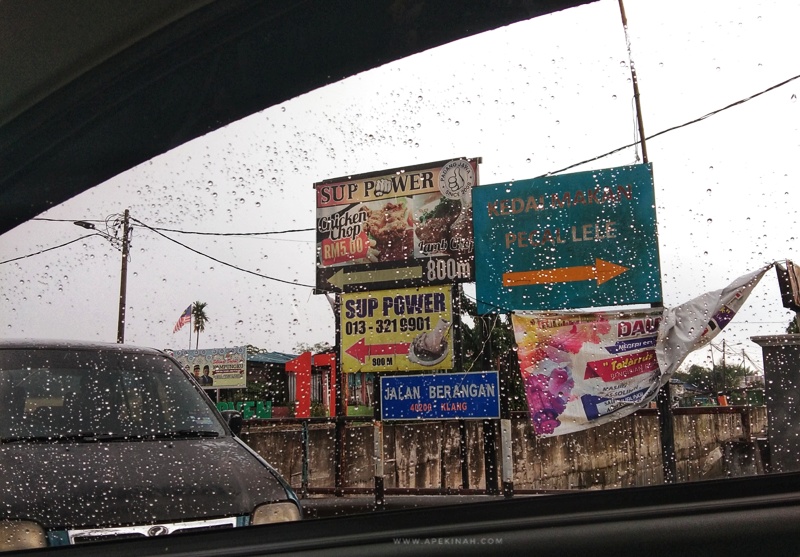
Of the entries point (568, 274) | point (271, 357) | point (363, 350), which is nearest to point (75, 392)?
point (271, 357)

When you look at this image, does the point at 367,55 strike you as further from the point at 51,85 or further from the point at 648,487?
the point at 51,85

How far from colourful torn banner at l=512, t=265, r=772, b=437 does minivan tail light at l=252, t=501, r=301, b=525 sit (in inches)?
20.4

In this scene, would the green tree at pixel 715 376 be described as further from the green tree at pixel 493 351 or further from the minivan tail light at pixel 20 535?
the minivan tail light at pixel 20 535

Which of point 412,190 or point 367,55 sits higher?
point 367,55

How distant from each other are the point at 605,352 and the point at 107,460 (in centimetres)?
98

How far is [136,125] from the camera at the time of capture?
5.69 feet

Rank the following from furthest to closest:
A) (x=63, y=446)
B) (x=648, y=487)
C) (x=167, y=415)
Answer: (x=167, y=415), (x=63, y=446), (x=648, y=487)

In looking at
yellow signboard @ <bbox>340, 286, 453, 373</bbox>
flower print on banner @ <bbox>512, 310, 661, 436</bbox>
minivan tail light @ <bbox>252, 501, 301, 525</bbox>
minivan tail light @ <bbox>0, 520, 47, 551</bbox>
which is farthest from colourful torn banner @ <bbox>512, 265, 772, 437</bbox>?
minivan tail light @ <bbox>0, 520, 47, 551</bbox>

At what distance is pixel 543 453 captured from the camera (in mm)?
1190

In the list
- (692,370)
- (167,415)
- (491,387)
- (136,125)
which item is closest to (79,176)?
(136,125)

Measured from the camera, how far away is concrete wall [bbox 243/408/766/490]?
103 centimetres

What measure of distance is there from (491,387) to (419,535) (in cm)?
30

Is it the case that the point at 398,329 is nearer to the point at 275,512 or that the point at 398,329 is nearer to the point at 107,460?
the point at 275,512

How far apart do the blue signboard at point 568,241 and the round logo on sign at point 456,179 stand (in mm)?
27
